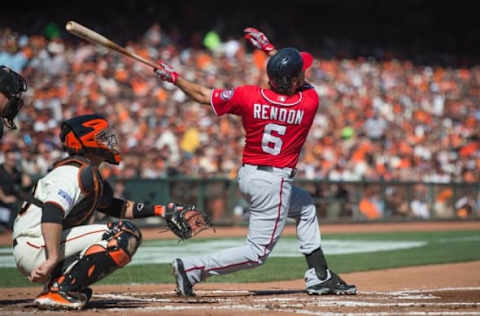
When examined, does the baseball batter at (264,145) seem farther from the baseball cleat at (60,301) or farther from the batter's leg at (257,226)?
the baseball cleat at (60,301)

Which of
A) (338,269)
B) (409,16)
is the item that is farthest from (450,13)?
(338,269)

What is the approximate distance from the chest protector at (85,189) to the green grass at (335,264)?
2.77 meters

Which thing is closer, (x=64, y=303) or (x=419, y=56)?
(x=64, y=303)

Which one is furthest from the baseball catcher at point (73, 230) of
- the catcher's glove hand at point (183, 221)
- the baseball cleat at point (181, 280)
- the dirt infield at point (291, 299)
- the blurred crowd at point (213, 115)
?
the blurred crowd at point (213, 115)

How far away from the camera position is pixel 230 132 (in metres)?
20.0

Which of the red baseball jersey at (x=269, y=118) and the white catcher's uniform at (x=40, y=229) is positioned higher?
the red baseball jersey at (x=269, y=118)

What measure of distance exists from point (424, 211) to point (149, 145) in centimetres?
779

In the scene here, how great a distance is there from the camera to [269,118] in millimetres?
5812

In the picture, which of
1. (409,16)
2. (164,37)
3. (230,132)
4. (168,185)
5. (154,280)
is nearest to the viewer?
(154,280)

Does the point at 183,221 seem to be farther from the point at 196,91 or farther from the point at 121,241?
the point at 196,91

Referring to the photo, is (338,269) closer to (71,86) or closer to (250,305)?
(250,305)

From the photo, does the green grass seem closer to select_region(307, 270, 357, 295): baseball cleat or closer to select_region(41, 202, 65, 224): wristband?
select_region(307, 270, 357, 295): baseball cleat

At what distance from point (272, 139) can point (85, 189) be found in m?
1.67

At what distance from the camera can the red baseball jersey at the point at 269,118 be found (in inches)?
228
